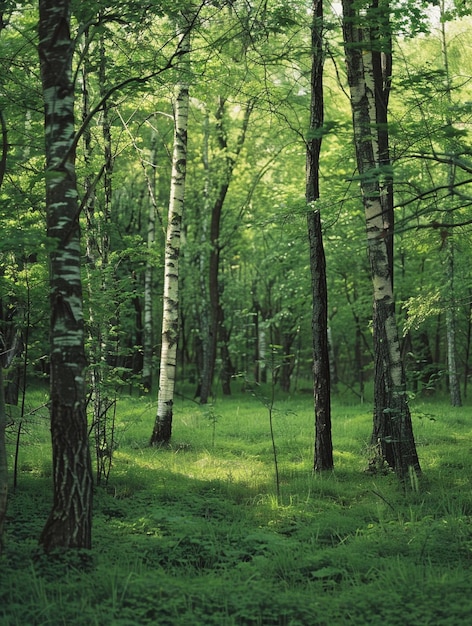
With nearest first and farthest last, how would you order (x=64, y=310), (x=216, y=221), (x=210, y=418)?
1. (x=64, y=310)
2. (x=210, y=418)
3. (x=216, y=221)

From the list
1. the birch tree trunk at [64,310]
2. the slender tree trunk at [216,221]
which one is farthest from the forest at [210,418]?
the slender tree trunk at [216,221]

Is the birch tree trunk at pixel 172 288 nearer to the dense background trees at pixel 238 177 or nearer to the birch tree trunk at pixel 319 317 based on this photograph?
the dense background trees at pixel 238 177

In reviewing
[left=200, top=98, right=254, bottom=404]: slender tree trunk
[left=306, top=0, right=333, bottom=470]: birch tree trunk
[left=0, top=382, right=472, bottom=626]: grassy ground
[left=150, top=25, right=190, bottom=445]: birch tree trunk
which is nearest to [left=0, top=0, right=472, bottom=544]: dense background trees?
[left=200, top=98, right=254, bottom=404]: slender tree trunk

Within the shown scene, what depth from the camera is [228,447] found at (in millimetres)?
10891

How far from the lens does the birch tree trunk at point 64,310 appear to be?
469cm

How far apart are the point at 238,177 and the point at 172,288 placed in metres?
11.0

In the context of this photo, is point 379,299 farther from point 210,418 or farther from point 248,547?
point 248,547

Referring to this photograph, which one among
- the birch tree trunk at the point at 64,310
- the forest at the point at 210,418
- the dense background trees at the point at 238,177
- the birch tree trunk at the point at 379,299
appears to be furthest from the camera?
the birch tree trunk at the point at 379,299

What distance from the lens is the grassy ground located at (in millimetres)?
4008

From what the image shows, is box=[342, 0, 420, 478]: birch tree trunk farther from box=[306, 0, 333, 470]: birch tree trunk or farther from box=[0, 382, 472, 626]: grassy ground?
box=[306, 0, 333, 470]: birch tree trunk

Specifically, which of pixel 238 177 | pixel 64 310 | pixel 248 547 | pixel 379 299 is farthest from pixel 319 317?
pixel 238 177

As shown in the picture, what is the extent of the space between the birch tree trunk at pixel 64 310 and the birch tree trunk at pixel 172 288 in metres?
5.84

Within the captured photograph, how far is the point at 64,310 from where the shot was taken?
481 cm

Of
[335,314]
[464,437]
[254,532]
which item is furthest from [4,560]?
[335,314]
